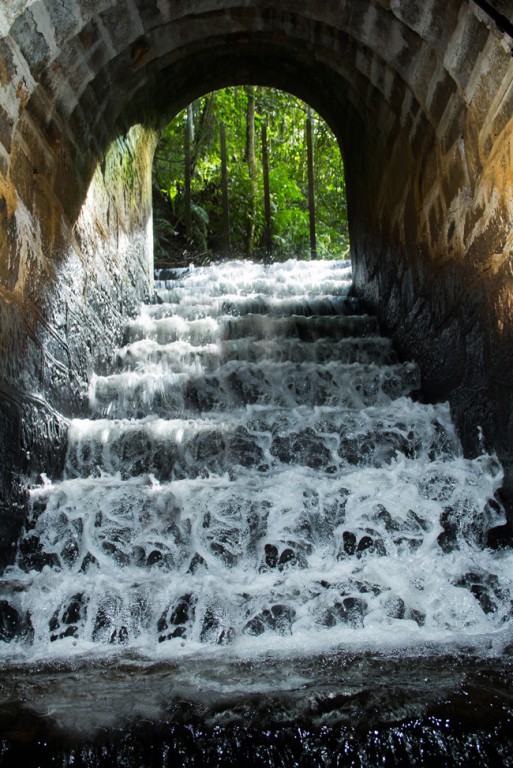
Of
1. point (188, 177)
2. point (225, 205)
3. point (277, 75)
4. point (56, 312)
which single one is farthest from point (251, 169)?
point (56, 312)

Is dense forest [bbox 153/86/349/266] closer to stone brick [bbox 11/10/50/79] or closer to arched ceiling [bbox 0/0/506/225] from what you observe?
arched ceiling [bbox 0/0/506/225]

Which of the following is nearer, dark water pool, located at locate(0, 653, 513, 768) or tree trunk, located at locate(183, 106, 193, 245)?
dark water pool, located at locate(0, 653, 513, 768)

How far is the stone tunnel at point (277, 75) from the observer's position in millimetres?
3316

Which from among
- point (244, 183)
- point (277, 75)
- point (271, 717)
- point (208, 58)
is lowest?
point (271, 717)

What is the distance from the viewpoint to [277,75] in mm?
6270

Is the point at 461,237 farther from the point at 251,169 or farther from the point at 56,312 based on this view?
the point at 251,169

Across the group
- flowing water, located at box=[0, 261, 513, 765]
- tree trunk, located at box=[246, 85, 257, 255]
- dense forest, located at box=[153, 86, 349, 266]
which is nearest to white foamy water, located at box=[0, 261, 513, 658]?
flowing water, located at box=[0, 261, 513, 765]

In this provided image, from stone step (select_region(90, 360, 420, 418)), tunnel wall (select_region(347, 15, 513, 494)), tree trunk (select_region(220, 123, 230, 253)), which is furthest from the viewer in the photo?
tree trunk (select_region(220, 123, 230, 253))

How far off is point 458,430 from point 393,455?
468mm

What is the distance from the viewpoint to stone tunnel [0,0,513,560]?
10.9 ft

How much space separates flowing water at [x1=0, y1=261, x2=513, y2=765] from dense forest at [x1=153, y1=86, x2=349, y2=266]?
28.0ft

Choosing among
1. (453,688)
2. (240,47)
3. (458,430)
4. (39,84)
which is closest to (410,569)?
(453,688)

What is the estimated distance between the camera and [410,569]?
2.86 metres

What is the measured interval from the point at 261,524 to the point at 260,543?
0.35 feet
